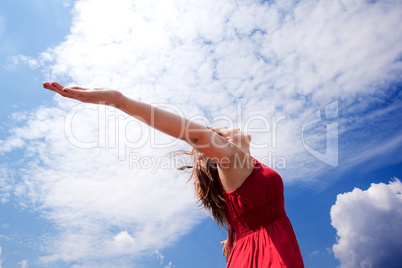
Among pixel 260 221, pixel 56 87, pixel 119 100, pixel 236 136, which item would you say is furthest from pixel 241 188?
pixel 56 87

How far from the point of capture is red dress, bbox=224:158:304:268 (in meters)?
2.98

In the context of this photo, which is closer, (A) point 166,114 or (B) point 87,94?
(B) point 87,94

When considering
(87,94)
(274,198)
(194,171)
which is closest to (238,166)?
(274,198)

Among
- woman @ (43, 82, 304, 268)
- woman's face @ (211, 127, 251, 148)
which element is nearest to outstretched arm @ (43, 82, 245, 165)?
woman @ (43, 82, 304, 268)

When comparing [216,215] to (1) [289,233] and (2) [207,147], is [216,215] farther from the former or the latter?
(2) [207,147]

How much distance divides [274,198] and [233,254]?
855 mm

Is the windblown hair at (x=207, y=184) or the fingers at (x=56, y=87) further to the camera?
the windblown hair at (x=207, y=184)

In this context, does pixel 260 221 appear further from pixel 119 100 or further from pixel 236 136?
pixel 119 100

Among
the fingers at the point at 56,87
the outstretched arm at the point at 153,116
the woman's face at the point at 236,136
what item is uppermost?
the woman's face at the point at 236,136

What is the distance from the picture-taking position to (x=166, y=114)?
234 centimetres

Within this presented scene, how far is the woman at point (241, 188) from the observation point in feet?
7.79

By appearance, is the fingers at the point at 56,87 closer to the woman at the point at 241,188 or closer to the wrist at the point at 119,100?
the woman at the point at 241,188

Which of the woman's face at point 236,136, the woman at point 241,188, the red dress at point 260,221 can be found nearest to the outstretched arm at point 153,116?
the woman at point 241,188

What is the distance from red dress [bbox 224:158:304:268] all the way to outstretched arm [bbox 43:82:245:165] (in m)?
0.82
